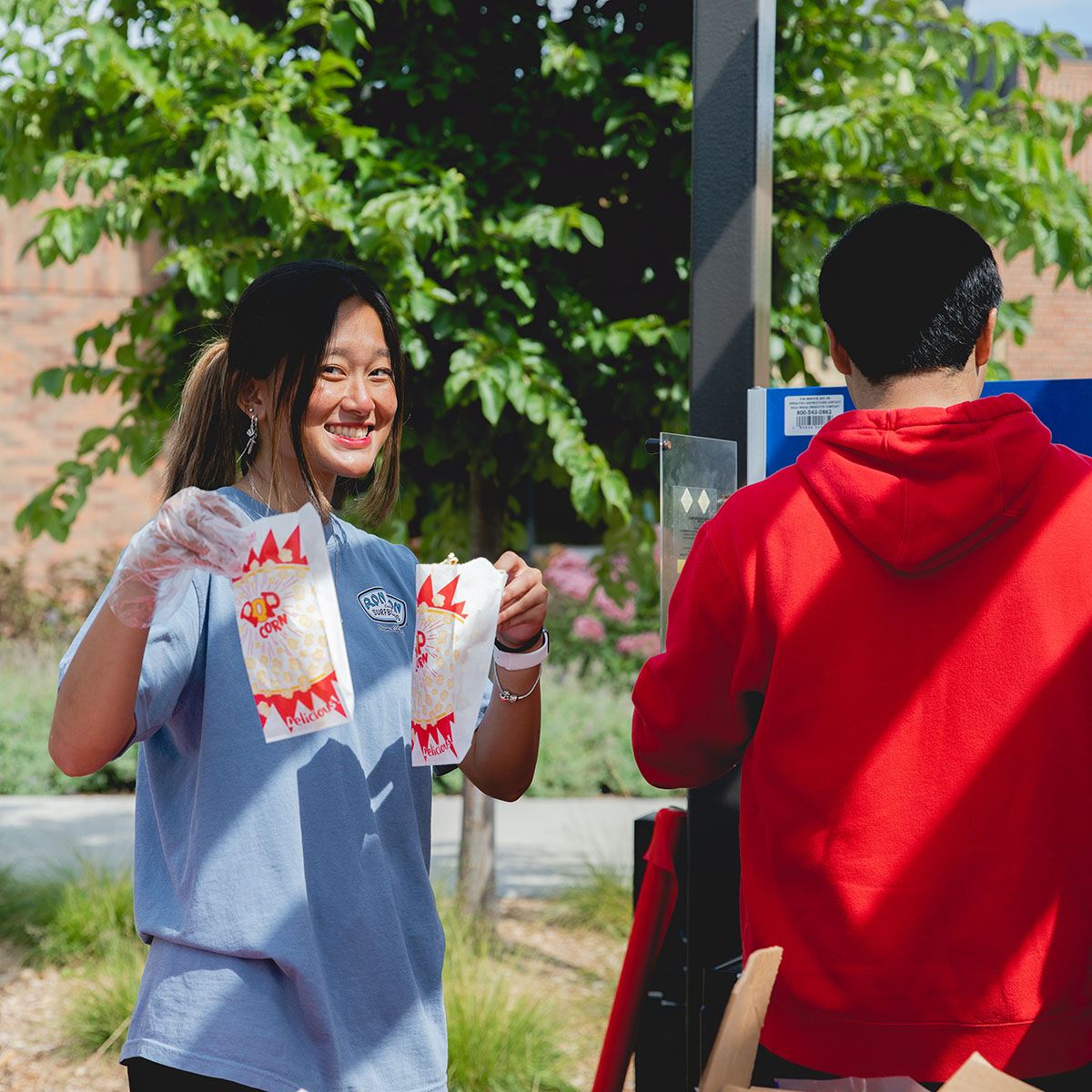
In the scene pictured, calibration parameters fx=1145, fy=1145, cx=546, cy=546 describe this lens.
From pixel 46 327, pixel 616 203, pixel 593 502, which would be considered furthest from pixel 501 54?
pixel 46 327

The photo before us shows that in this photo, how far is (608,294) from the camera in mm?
3797

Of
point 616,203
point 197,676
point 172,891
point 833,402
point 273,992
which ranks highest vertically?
point 616,203

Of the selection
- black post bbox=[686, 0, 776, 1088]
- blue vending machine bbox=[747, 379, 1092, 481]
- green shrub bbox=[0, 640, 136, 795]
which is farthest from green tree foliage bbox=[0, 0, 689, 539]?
green shrub bbox=[0, 640, 136, 795]

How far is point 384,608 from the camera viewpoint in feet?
5.43

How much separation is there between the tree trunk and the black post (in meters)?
Result: 1.96

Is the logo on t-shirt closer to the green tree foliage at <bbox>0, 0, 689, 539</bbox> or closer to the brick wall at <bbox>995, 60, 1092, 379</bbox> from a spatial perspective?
the green tree foliage at <bbox>0, 0, 689, 539</bbox>

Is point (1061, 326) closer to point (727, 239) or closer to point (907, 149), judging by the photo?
point (907, 149)

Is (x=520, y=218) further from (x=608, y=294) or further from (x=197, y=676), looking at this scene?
(x=197, y=676)

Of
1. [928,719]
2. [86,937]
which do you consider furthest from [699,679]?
[86,937]

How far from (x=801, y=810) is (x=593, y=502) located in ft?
7.04

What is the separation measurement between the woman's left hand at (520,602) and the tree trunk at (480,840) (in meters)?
2.56

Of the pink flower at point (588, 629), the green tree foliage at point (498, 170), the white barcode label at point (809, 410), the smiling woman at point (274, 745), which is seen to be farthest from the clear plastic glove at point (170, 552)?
the pink flower at point (588, 629)

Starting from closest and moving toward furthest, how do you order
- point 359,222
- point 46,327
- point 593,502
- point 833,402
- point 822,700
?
point 822,700 < point 833,402 < point 359,222 < point 593,502 < point 46,327

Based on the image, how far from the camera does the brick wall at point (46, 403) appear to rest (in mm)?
10977
